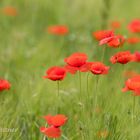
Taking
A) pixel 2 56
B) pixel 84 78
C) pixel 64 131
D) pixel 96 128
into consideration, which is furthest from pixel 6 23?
pixel 96 128

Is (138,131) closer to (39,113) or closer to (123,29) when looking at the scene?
(39,113)

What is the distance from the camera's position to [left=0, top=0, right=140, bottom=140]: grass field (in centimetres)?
187

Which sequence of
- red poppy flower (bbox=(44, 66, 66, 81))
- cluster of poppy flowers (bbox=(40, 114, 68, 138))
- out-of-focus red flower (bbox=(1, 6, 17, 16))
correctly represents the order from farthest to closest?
out-of-focus red flower (bbox=(1, 6, 17, 16)) → red poppy flower (bbox=(44, 66, 66, 81)) → cluster of poppy flowers (bbox=(40, 114, 68, 138))

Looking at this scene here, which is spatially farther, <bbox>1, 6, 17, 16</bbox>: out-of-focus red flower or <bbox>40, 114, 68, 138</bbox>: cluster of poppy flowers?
<bbox>1, 6, 17, 16</bbox>: out-of-focus red flower

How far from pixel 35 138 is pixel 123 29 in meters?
1.93

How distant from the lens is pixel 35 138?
2.00 meters

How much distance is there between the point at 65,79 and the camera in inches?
96.7

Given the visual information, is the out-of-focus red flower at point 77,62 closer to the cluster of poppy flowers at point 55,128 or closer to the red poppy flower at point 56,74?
the red poppy flower at point 56,74

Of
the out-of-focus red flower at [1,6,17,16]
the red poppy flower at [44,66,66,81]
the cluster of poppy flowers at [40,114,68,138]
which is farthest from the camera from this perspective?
the out-of-focus red flower at [1,6,17,16]

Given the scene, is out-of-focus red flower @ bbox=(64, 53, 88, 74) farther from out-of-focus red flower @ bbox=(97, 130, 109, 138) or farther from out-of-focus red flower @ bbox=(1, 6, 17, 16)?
out-of-focus red flower @ bbox=(1, 6, 17, 16)

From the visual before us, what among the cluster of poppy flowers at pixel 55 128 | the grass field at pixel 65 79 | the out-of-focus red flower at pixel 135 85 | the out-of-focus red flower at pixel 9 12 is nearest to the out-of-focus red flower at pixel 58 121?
the cluster of poppy flowers at pixel 55 128

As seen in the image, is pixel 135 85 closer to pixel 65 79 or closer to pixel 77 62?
pixel 77 62

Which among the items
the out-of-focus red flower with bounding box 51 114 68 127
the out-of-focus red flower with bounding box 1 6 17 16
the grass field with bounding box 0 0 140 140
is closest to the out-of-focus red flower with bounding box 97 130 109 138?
the grass field with bounding box 0 0 140 140

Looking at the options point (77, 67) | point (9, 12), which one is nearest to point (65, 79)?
point (77, 67)
